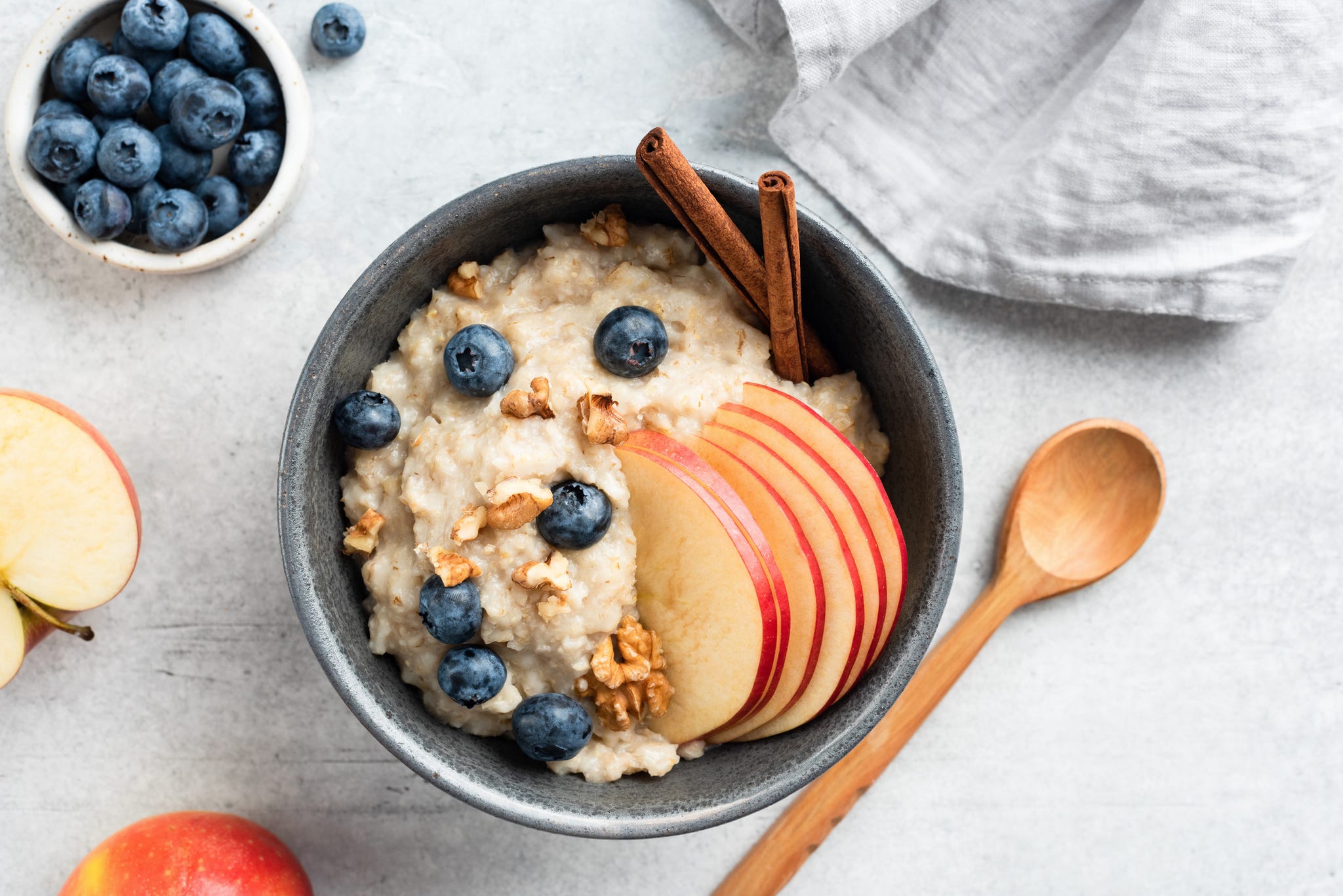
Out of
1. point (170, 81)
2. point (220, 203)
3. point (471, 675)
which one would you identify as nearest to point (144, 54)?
point (170, 81)

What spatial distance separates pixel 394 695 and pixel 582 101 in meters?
1.08

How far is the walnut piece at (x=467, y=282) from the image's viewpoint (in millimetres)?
1588

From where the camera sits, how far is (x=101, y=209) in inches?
66.6

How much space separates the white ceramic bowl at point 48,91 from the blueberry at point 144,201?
0.05 m

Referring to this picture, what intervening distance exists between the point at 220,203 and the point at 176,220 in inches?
3.5

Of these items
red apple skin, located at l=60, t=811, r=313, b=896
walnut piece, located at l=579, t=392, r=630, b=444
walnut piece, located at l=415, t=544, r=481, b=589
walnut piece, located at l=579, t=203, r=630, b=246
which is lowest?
red apple skin, located at l=60, t=811, r=313, b=896

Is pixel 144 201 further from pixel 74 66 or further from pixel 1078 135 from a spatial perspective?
pixel 1078 135

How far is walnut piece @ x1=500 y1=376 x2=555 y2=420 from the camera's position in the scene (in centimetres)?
142

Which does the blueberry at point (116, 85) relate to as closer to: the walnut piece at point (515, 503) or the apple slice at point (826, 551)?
the walnut piece at point (515, 503)

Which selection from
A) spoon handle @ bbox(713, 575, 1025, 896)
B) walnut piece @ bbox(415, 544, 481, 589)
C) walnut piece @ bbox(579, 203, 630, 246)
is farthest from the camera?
spoon handle @ bbox(713, 575, 1025, 896)

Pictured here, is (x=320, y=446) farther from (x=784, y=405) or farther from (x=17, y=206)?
(x=17, y=206)

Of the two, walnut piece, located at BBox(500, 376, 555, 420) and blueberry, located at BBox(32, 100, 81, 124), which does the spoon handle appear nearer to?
walnut piece, located at BBox(500, 376, 555, 420)

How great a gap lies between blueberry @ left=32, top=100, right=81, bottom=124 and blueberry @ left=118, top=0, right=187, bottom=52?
0.50 feet

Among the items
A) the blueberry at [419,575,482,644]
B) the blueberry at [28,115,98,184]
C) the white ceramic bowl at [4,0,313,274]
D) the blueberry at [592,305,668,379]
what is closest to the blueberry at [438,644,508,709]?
the blueberry at [419,575,482,644]
